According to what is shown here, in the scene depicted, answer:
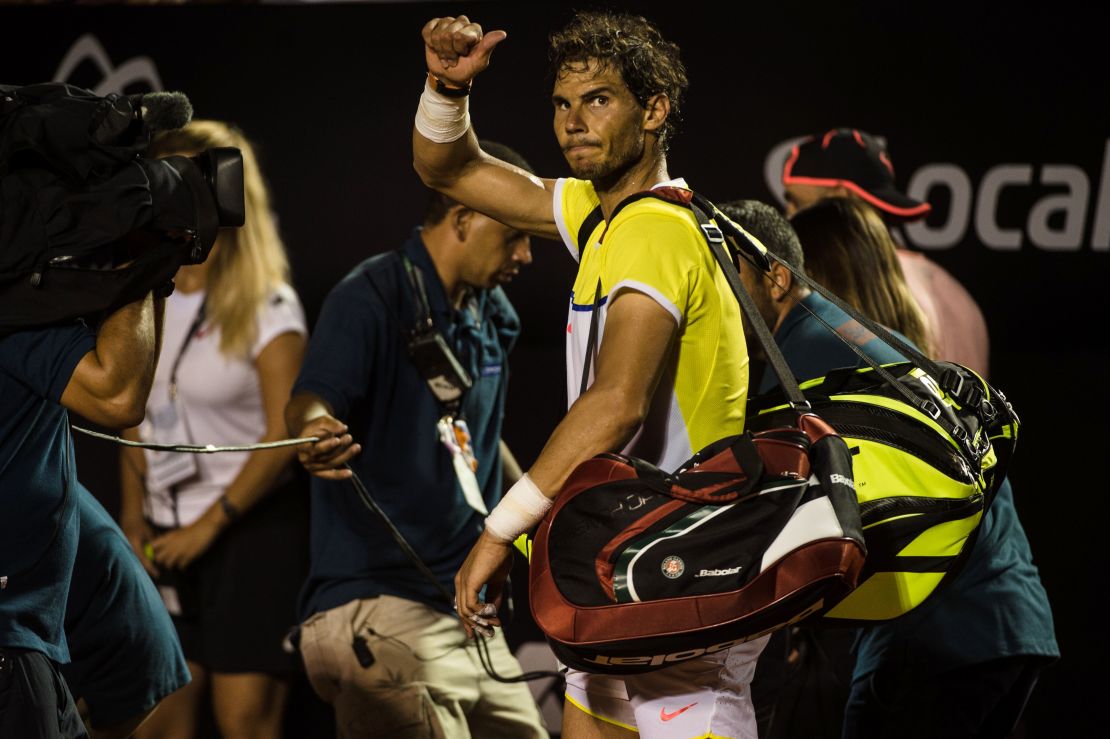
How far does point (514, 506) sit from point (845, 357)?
109cm

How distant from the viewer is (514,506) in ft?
7.55

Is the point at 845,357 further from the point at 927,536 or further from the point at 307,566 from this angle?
the point at 307,566

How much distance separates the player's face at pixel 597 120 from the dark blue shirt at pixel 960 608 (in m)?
0.77

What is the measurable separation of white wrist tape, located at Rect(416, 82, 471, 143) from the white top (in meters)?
1.36

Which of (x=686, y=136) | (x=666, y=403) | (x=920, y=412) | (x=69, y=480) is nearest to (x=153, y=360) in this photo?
(x=69, y=480)

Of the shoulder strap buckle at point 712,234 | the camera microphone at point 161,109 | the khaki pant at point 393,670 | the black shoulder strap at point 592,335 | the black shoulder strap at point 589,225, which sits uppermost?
the camera microphone at point 161,109

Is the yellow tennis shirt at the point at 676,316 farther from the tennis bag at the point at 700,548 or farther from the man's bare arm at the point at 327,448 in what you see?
the man's bare arm at the point at 327,448

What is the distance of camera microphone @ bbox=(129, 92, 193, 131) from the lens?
2.34 meters

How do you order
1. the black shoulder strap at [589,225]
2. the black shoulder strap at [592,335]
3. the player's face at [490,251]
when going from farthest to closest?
1. the player's face at [490,251]
2. the black shoulder strap at [589,225]
3. the black shoulder strap at [592,335]

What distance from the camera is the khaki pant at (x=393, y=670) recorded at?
3348 millimetres

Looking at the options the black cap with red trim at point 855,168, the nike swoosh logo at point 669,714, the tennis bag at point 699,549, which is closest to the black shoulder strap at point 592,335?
the tennis bag at point 699,549

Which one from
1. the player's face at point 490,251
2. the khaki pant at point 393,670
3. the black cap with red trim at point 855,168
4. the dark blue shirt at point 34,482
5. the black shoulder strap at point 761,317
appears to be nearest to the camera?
the dark blue shirt at point 34,482

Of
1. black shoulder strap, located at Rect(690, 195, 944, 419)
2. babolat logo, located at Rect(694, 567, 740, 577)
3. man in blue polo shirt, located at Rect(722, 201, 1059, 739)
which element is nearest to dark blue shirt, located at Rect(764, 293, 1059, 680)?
man in blue polo shirt, located at Rect(722, 201, 1059, 739)

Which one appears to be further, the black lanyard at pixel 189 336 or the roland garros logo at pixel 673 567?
the black lanyard at pixel 189 336
